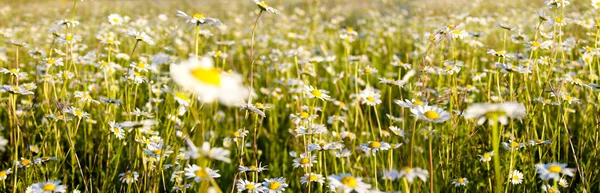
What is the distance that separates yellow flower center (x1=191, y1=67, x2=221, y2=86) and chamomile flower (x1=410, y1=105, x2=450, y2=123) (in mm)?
582

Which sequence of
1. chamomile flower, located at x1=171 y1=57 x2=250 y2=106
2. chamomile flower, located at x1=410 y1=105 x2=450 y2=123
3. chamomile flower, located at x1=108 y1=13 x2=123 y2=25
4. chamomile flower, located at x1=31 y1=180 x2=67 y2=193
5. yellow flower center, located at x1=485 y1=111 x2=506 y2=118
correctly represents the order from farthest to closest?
chamomile flower, located at x1=108 y1=13 x2=123 y2=25 → chamomile flower, located at x1=31 y1=180 x2=67 y2=193 → chamomile flower, located at x1=410 y1=105 x2=450 y2=123 → yellow flower center, located at x1=485 y1=111 x2=506 y2=118 → chamomile flower, located at x1=171 y1=57 x2=250 y2=106

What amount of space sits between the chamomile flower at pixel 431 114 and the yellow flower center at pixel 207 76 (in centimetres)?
58

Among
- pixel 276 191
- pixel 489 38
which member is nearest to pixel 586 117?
pixel 276 191

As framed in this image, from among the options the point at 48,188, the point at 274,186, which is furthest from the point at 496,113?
the point at 48,188

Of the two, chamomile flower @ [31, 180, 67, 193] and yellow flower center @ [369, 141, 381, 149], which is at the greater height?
yellow flower center @ [369, 141, 381, 149]

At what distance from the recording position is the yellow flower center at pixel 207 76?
0.69m

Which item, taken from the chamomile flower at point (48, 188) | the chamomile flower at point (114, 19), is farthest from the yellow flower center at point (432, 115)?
the chamomile flower at point (114, 19)

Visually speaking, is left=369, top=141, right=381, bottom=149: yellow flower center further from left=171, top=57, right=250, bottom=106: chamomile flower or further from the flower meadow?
left=171, top=57, right=250, bottom=106: chamomile flower

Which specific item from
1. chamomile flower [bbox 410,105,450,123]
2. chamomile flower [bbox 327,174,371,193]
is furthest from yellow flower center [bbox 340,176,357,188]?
chamomile flower [bbox 410,105,450,123]

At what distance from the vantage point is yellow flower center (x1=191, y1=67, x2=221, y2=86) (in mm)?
685

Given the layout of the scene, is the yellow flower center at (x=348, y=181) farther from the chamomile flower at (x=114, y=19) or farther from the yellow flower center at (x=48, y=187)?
the chamomile flower at (x=114, y=19)

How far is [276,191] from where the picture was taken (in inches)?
55.3

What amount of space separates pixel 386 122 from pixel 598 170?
120 cm

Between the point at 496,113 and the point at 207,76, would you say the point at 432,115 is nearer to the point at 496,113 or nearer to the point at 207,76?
the point at 496,113
